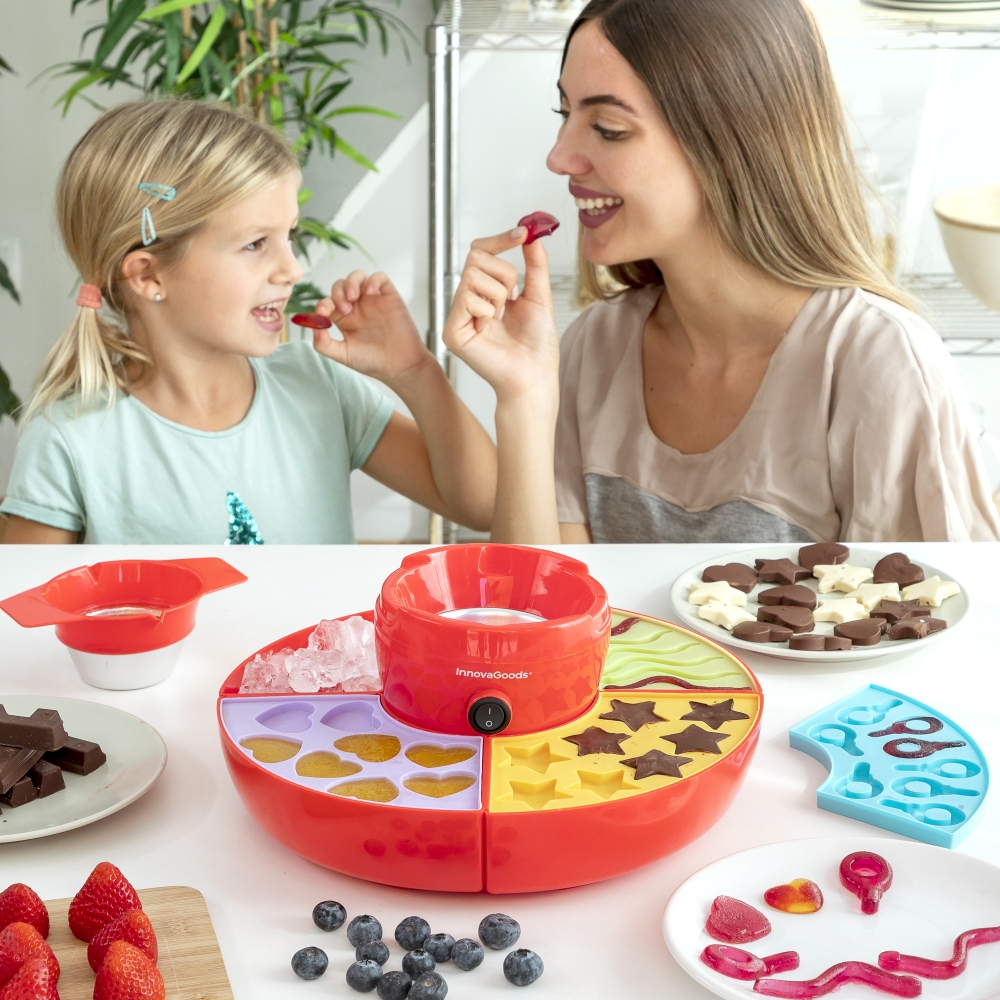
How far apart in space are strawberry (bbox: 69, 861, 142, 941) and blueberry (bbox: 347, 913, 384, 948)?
0.11 metres

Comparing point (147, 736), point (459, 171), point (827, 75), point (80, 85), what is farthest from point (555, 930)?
point (459, 171)

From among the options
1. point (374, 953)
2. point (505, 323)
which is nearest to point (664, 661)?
point (374, 953)

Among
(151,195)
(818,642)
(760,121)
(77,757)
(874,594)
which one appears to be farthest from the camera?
(151,195)

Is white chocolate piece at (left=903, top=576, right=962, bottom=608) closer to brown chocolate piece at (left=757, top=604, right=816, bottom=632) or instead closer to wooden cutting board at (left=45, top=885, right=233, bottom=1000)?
brown chocolate piece at (left=757, top=604, right=816, bottom=632)

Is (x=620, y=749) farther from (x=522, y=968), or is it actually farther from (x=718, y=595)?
(x=718, y=595)

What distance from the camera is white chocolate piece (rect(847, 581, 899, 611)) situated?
1.01 metres

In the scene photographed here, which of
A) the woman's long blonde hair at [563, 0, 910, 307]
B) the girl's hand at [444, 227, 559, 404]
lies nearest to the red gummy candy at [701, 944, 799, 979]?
the girl's hand at [444, 227, 559, 404]

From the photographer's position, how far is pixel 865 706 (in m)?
0.85

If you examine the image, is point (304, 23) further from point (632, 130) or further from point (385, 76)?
point (632, 130)

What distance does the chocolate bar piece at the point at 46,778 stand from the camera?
718 millimetres

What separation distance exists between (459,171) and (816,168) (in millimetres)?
1695

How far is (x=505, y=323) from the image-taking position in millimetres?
1564

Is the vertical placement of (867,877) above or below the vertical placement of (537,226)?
below

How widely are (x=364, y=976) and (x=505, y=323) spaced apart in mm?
1116
